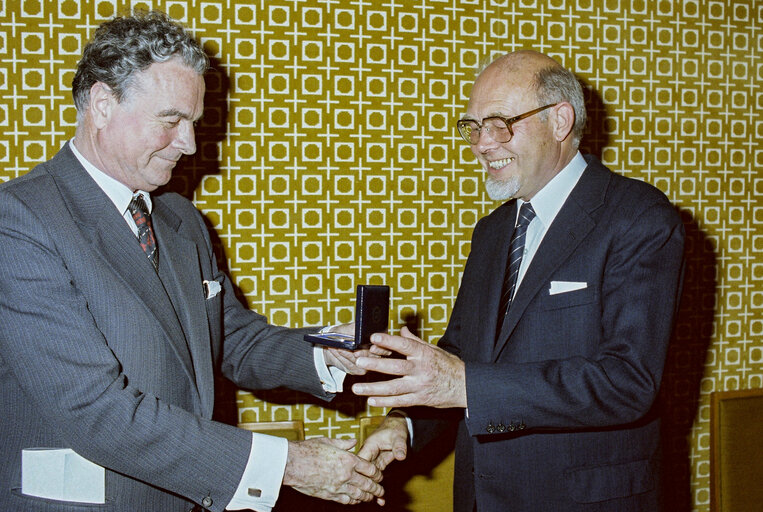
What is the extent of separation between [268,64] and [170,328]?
55.2 inches

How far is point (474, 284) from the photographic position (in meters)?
2.28

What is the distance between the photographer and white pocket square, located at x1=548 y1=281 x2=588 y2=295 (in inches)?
73.7

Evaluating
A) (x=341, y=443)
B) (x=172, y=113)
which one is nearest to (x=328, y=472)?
(x=341, y=443)

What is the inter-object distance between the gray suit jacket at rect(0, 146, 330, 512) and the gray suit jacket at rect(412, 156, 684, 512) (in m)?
0.74

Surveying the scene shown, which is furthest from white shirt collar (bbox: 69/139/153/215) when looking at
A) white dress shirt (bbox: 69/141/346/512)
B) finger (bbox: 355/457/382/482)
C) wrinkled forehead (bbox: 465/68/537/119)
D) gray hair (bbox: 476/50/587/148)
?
gray hair (bbox: 476/50/587/148)

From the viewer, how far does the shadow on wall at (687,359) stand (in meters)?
3.29

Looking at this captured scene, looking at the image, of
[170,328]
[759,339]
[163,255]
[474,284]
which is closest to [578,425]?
[474,284]

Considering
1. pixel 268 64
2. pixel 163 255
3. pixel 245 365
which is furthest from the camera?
pixel 268 64

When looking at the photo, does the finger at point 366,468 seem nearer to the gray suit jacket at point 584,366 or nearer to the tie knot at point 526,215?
the gray suit jacket at point 584,366

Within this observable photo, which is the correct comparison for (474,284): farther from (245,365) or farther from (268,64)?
(268,64)

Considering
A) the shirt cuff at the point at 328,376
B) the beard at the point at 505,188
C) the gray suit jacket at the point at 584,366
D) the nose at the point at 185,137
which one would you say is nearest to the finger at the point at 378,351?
the gray suit jacket at the point at 584,366

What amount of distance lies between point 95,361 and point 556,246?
1330 mm

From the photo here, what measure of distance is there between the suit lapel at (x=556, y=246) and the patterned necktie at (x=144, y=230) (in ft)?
3.64

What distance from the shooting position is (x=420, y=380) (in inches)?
67.5
